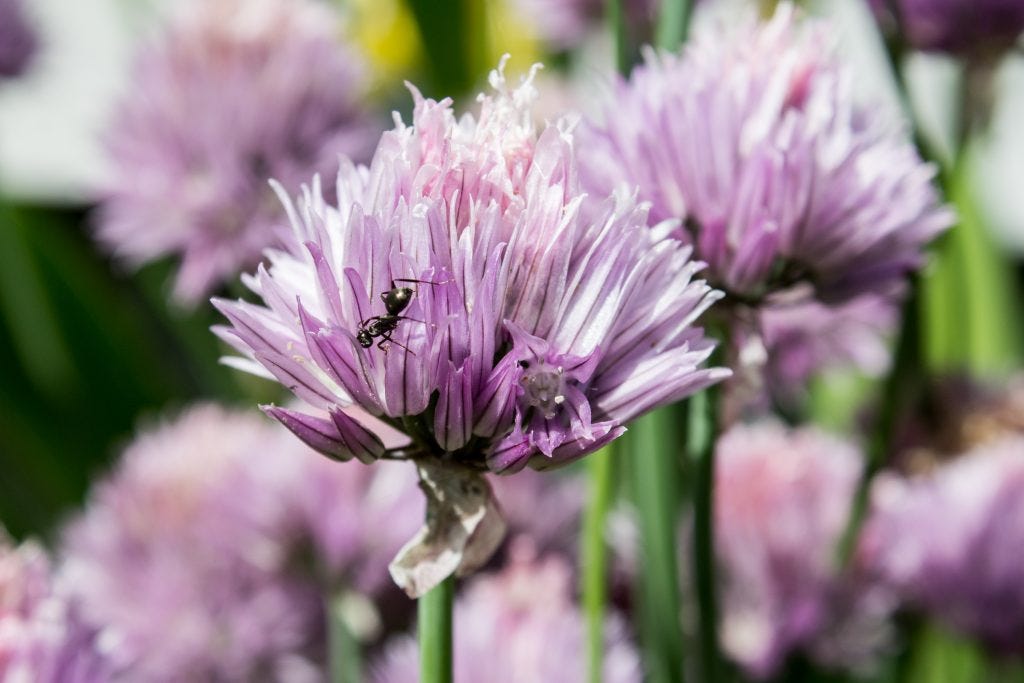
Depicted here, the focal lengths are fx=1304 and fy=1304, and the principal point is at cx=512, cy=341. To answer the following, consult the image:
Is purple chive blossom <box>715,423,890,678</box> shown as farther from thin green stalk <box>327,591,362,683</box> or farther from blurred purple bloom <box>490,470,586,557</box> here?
thin green stalk <box>327,591,362,683</box>

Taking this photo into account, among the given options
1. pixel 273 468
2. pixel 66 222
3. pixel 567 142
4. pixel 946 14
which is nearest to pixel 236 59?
pixel 273 468

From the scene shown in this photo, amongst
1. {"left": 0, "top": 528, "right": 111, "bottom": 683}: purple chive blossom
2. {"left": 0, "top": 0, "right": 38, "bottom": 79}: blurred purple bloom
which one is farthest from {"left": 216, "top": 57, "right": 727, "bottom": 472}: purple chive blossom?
{"left": 0, "top": 0, "right": 38, "bottom": 79}: blurred purple bloom

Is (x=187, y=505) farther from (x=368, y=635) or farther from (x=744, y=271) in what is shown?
(x=744, y=271)

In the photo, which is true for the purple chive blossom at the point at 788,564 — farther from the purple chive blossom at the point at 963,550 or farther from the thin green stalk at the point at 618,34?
the thin green stalk at the point at 618,34

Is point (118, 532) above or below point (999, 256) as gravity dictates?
above

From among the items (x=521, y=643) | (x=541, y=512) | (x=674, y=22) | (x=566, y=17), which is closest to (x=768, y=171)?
(x=674, y=22)
